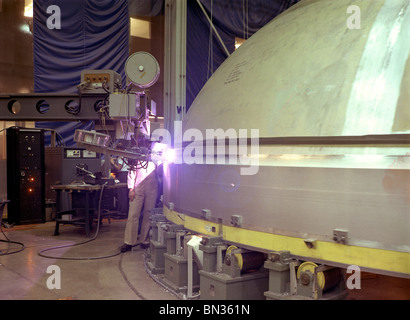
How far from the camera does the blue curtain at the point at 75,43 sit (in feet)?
30.7

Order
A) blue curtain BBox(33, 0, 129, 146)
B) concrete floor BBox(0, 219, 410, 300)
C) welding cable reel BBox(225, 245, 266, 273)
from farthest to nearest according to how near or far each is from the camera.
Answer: blue curtain BBox(33, 0, 129, 146)
concrete floor BBox(0, 219, 410, 300)
welding cable reel BBox(225, 245, 266, 273)

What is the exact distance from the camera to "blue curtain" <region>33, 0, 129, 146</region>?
935 cm

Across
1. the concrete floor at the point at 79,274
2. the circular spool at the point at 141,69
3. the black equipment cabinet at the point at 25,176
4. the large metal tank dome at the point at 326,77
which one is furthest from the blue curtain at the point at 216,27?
the black equipment cabinet at the point at 25,176

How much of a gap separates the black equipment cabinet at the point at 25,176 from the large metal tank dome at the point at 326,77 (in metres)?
5.44

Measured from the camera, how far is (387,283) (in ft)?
13.0

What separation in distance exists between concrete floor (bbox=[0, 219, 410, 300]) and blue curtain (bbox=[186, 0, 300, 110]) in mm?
3023

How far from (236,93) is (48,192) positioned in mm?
6696

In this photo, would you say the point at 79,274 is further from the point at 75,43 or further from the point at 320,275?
the point at 75,43

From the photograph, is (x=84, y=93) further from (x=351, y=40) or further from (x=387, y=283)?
(x=387, y=283)

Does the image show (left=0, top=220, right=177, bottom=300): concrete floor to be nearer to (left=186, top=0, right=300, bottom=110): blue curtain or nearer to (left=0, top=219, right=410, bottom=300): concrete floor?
(left=0, top=219, right=410, bottom=300): concrete floor

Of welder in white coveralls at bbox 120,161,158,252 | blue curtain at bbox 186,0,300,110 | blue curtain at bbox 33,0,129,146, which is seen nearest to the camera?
welder in white coveralls at bbox 120,161,158,252

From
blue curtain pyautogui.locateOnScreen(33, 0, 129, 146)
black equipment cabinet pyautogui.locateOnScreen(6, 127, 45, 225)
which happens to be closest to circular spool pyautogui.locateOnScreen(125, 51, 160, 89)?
black equipment cabinet pyautogui.locateOnScreen(6, 127, 45, 225)

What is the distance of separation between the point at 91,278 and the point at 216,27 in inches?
192

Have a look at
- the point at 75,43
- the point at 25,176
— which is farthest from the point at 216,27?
the point at 25,176
